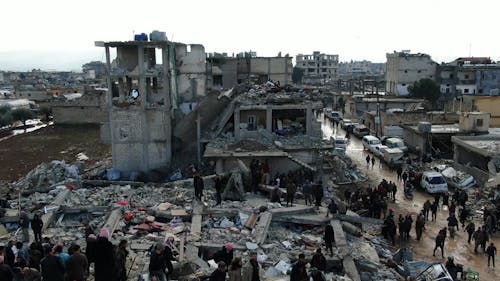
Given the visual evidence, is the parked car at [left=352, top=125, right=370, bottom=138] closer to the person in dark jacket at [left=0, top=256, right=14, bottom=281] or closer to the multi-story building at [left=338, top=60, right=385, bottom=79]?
the person in dark jacket at [left=0, top=256, right=14, bottom=281]

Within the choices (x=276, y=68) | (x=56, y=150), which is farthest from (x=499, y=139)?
(x=56, y=150)

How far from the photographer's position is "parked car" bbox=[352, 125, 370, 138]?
A: 128ft

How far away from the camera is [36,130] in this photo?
52188 mm

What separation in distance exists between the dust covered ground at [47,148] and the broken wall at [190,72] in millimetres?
8057

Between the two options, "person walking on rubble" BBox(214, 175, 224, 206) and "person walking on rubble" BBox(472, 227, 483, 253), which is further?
"person walking on rubble" BBox(214, 175, 224, 206)

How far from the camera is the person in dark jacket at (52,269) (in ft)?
26.5

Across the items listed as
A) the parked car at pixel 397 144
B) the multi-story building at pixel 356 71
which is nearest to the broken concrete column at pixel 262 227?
the parked car at pixel 397 144

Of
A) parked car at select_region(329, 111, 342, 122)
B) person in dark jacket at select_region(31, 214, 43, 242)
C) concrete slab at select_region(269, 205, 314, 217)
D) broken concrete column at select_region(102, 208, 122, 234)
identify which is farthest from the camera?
parked car at select_region(329, 111, 342, 122)

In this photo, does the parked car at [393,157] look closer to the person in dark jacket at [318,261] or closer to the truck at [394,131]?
the truck at [394,131]

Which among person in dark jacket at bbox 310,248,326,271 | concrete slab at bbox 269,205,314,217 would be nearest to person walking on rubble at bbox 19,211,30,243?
concrete slab at bbox 269,205,314,217

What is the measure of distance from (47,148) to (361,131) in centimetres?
2675

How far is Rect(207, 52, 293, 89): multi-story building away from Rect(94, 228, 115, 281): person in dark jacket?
3358 centimetres

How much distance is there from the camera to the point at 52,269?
809 cm

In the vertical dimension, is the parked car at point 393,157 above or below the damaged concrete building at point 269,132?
below
